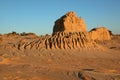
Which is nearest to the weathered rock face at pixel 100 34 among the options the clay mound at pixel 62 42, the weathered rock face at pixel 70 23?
the weathered rock face at pixel 70 23

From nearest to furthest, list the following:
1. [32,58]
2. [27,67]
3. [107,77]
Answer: [107,77], [27,67], [32,58]

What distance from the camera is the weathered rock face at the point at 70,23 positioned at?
Result: 19.4 m

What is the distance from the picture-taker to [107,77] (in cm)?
705

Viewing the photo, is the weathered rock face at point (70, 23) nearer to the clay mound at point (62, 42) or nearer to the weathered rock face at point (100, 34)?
the clay mound at point (62, 42)

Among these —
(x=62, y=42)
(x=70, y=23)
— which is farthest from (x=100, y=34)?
(x=62, y=42)

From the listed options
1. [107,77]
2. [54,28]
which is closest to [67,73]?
[107,77]

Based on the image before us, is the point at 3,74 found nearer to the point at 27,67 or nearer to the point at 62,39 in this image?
the point at 27,67

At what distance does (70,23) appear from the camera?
768 inches

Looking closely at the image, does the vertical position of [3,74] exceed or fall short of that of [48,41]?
it falls short

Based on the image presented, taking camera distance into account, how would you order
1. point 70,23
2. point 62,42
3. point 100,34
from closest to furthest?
point 62,42, point 70,23, point 100,34

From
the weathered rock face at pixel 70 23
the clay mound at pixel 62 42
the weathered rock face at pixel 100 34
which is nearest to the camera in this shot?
the clay mound at pixel 62 42

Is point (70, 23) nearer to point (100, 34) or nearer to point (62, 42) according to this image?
point (62, 42)

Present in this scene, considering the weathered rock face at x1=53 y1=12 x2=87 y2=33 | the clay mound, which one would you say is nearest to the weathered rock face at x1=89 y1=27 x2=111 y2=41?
the weathered rock face at x1=53 y1=12 x2=87 y2=33

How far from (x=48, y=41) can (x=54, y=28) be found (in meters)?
5.18
